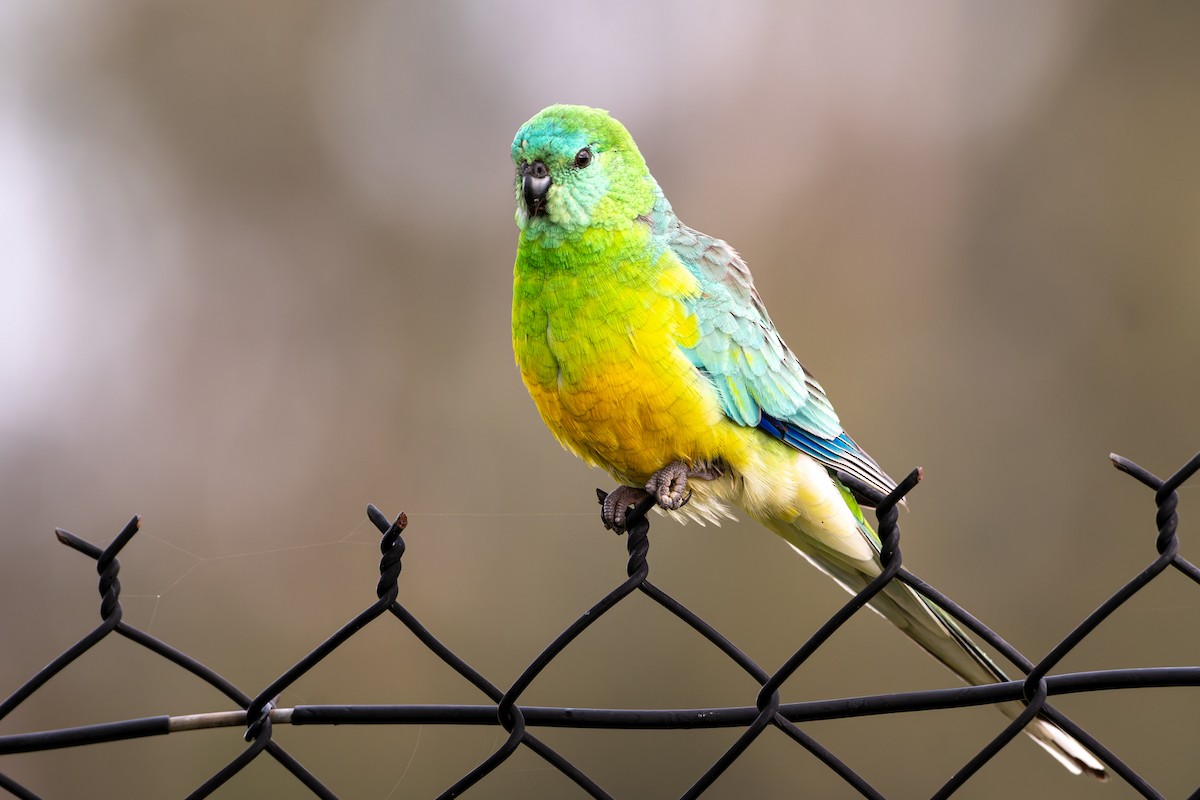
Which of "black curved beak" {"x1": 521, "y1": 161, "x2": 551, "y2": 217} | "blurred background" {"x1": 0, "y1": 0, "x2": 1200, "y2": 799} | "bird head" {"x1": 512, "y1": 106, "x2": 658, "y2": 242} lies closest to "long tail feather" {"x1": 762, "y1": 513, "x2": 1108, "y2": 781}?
"bird head" {"x1": 512, "y1": 106, "x2": 658, "y2": 242}

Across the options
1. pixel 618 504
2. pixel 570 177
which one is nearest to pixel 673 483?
pixel 618 504

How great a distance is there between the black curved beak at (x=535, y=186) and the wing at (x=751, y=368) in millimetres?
420

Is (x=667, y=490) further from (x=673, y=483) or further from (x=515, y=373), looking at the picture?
(x=515, y=373)

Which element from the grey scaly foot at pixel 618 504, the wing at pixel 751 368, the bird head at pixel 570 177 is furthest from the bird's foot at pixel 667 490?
the bird head at pixel 570 177

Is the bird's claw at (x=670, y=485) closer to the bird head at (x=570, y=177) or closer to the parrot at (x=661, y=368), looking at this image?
the parrot at (x=661, y=368)

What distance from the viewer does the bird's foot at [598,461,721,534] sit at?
291 centimetres

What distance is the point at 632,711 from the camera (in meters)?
1.87

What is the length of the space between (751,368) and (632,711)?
1397 millimetres

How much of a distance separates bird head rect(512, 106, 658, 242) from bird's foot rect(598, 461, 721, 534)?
29.3 inches

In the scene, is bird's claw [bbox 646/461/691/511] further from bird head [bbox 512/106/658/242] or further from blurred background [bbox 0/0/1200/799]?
blurred background [bbox 0/0/1200/799]

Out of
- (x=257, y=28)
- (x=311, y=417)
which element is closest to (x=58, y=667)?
(x=311, y=417)

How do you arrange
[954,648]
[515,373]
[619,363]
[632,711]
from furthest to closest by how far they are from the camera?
1. [515,373]
2. [619,363]
3. [954,648]
4. [632,711]

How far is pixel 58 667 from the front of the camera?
1764 mm

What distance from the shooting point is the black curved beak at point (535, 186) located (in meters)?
3.08
